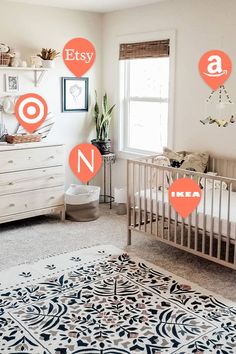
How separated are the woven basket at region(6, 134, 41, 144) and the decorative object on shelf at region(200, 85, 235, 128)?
5.74 ft

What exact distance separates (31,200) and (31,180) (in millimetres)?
207

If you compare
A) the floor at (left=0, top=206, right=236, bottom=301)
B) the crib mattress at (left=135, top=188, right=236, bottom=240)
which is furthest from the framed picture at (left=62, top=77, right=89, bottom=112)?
the crib mattress at (left=135, top=188, right=236, bottom=240)

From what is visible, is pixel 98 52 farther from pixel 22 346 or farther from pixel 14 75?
pixel 22 346

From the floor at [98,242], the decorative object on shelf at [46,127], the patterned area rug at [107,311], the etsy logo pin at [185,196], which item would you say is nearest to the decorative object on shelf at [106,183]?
the floor at [98,242]

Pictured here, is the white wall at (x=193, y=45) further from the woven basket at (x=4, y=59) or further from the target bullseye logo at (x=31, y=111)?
the woven basket at (x=4, y=59)

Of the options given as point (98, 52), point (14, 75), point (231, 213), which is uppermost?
point (98, 52)

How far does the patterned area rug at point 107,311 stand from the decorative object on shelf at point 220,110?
1.53 meters

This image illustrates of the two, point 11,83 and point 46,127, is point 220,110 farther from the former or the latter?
point 11,83

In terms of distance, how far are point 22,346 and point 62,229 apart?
2.15 meters

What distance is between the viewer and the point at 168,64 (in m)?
4.81

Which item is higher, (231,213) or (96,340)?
(231,213)

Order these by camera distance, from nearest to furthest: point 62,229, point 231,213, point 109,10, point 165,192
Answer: point 231,213 < point 165,192 < point 62,229 < point 109,10

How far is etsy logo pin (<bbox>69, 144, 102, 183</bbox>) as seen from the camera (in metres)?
5.48

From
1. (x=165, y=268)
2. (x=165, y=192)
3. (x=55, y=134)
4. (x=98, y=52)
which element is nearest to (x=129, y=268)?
(x=165, y=268)
